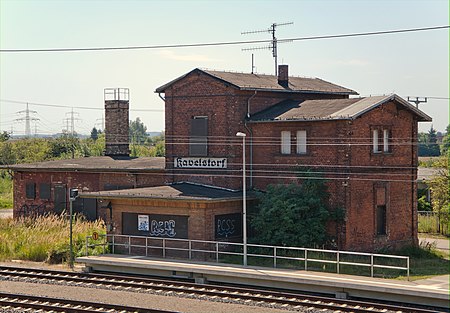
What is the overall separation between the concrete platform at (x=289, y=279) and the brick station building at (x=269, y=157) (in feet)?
8.59

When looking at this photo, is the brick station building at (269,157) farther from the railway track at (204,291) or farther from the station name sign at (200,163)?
the railway track at (204,291)

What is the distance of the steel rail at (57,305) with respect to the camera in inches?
829

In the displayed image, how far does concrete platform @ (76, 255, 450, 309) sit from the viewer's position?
859 inches

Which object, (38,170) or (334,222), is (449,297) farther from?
(38,170)

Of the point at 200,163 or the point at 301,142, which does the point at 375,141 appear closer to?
the point at 301,142

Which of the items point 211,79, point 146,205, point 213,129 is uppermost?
point 211,79

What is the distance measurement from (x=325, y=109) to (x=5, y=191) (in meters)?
45.7

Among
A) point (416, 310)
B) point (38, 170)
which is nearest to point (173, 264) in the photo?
point (416, 310)

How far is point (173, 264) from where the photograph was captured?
27.1 m

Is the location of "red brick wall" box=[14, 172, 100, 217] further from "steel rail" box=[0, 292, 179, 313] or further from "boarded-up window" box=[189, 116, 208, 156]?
"steel rail" box=[0, 292, 179, 313]

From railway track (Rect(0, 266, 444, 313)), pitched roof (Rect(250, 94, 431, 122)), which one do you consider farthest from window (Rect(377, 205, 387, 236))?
railway track (Rect(0, 266, 444, 313))

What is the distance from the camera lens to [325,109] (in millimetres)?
31781

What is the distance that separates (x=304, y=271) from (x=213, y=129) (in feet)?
33.3

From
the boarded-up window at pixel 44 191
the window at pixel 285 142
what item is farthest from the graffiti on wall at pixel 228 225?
the boarded-up window at pixel 44 191
